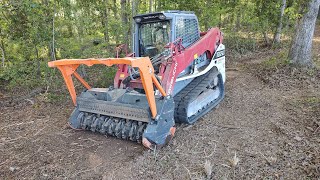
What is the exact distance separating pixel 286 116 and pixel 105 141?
3.18 metres

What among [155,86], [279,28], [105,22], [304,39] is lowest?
[155,86]

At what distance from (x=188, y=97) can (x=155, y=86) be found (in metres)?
0.64

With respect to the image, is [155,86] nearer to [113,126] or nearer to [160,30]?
[113,126]

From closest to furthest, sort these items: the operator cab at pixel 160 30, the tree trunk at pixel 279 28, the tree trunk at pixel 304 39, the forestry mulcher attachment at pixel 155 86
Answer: the forestry mulcher attachment at pixel 155 86
the operator cab at pixel 160 30
the tree trunk at pixel 304 39
the tree trunk at pixel 279 28

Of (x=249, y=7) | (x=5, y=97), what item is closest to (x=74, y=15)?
(x=5, y=97)

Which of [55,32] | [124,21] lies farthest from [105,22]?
[55,32]

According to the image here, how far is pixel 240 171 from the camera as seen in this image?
3449mm

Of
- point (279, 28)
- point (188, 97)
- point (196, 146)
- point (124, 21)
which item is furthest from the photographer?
point (279, 28)

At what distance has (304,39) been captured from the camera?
7168mm

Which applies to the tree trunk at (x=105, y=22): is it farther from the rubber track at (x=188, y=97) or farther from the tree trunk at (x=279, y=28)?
the tree trunk at (x=279, y=28)

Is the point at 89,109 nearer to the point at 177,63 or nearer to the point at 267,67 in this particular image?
the point at 177,63

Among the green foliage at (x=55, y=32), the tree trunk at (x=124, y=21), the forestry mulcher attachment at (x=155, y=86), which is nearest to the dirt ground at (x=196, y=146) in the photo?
the forestry mulcher attachment at (x=155, y=86)

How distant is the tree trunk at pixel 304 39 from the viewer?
273 inches

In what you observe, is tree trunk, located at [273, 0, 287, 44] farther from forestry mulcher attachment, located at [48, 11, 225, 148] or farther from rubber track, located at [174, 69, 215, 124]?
rubber track, located at [174, 69, 215, 124]
